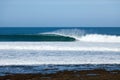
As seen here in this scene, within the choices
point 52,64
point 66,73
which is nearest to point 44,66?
point 52,64

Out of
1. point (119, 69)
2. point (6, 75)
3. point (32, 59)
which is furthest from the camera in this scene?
point (32, 59)

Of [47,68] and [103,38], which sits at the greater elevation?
[103,38]

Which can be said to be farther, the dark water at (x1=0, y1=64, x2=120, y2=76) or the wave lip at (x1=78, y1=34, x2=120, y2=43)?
the wave lip at (x1=78, y1=34, x2=120, y2=43)

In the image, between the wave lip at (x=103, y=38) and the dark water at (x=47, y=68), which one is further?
the wave lip at (x=103, y=38)

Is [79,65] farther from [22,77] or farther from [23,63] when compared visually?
[22,77]

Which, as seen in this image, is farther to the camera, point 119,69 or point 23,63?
point 23,63

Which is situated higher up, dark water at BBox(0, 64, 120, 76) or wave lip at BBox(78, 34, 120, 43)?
wave lip at BBox(78, 34, 120, 43)

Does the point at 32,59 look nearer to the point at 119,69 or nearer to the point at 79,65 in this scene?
the point at 79,65

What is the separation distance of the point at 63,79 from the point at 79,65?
4518 mm

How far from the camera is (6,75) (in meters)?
15.3

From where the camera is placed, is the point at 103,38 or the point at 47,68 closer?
the point at 47,68

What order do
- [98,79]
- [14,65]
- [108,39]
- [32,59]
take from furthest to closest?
[108,39] → [32,59] → [14,65] → [98,79]

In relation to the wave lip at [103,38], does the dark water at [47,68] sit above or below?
below

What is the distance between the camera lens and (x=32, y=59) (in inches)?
840
